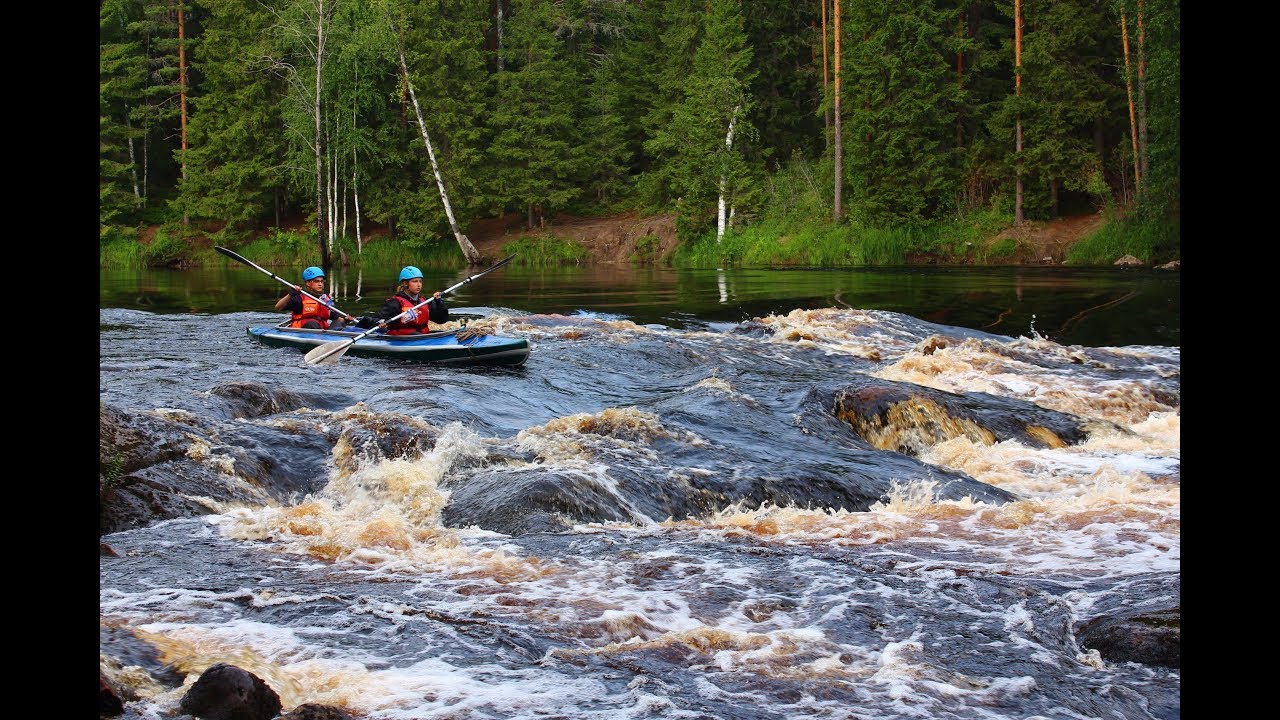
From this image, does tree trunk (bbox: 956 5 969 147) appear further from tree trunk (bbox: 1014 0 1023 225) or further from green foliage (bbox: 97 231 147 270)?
green foliage (bbox: 97 231 147 270)

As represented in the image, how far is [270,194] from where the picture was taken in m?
41.3

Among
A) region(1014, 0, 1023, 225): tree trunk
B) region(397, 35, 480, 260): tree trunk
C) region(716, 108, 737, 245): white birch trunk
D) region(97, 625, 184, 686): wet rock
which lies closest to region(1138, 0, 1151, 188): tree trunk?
region(1014, 0, 1023, 225): tree trunk

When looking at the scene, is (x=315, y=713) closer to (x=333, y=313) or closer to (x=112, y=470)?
(x=112, y=470)

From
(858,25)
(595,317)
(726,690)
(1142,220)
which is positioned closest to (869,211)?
(858,25)

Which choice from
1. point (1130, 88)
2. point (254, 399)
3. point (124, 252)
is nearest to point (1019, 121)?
point (1130, 88)

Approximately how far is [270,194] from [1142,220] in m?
30.6

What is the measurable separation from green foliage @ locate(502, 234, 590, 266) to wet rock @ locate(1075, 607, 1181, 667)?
32860mm

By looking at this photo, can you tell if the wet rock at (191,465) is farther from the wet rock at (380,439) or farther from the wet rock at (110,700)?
the wet rock at (110,700)

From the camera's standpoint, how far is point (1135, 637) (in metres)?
4.48

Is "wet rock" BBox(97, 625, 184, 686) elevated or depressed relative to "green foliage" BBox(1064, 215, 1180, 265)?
depressed

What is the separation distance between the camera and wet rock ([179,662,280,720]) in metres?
3.55

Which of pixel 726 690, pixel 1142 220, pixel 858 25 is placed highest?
pixel 858 25
